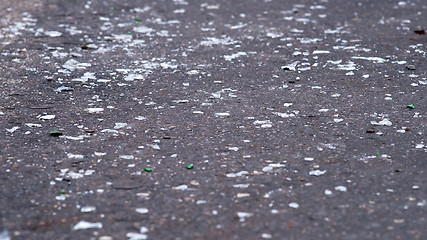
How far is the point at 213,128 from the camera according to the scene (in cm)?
462

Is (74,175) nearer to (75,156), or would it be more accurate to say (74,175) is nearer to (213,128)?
(75,156)

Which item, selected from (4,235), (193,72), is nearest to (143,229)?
(4,235)

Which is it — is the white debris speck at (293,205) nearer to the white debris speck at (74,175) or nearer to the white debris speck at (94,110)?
the white debris speck at (74,175)

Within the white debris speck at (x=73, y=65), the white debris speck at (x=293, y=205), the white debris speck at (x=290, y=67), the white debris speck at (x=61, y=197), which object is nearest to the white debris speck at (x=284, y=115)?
the white debris speck at (x=290, y=67)

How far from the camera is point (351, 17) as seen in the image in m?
8.38

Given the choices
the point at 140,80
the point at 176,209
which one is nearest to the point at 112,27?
the point at 140,80

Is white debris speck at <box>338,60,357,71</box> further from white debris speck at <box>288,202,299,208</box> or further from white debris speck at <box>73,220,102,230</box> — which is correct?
white debris speck at <box>73,220,102,230</box>

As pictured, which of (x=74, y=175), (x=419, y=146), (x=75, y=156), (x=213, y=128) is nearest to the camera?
(x=74, y=175)

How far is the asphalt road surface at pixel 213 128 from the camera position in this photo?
3248 millimetres

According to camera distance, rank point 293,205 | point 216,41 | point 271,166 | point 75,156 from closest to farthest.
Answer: point 293,205, point 271,166, point 75,156, point 216,41

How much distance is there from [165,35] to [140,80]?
1.89 meters

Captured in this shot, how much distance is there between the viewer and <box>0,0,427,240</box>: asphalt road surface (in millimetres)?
3248

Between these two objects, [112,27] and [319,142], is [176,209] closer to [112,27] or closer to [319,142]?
[319,142]

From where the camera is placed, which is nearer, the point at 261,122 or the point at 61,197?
the point at 61,197
